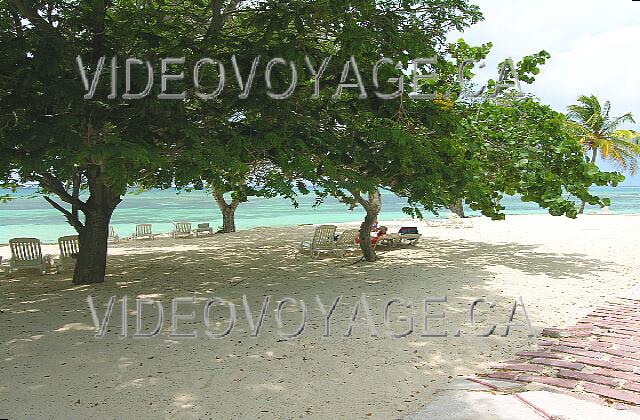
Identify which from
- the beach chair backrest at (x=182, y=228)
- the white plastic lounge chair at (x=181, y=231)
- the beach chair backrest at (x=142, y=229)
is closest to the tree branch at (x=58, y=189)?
the white plastic lounge chair at (x=181, y=231)

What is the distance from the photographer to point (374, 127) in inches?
356

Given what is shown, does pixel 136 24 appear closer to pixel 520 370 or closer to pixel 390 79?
pixel 390 79

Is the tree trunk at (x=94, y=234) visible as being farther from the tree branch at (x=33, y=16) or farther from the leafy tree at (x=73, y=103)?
the tree branch at (x=33, y=16)

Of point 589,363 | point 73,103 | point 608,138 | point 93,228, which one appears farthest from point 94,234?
point 608,138

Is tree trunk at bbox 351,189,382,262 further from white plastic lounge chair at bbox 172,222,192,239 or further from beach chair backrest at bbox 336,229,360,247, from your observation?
white plastic lounge chair at bbox 172,222,192,239

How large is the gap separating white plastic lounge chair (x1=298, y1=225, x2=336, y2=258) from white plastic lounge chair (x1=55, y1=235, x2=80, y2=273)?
23.1 ft

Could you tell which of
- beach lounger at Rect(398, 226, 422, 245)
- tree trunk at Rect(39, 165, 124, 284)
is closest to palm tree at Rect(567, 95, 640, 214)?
beach lounger at Rect(398, 226, 422, 245)

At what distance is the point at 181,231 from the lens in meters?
26.9

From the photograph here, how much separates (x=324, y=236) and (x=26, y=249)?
8847 mm

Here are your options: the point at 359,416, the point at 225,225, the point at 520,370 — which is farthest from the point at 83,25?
the point at 225,225

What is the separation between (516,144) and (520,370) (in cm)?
604

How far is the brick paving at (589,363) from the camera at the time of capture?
16.9ft

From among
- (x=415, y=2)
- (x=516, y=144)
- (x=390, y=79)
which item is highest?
(x=415, y=2)

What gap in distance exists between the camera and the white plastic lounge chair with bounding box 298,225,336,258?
1664 cm
